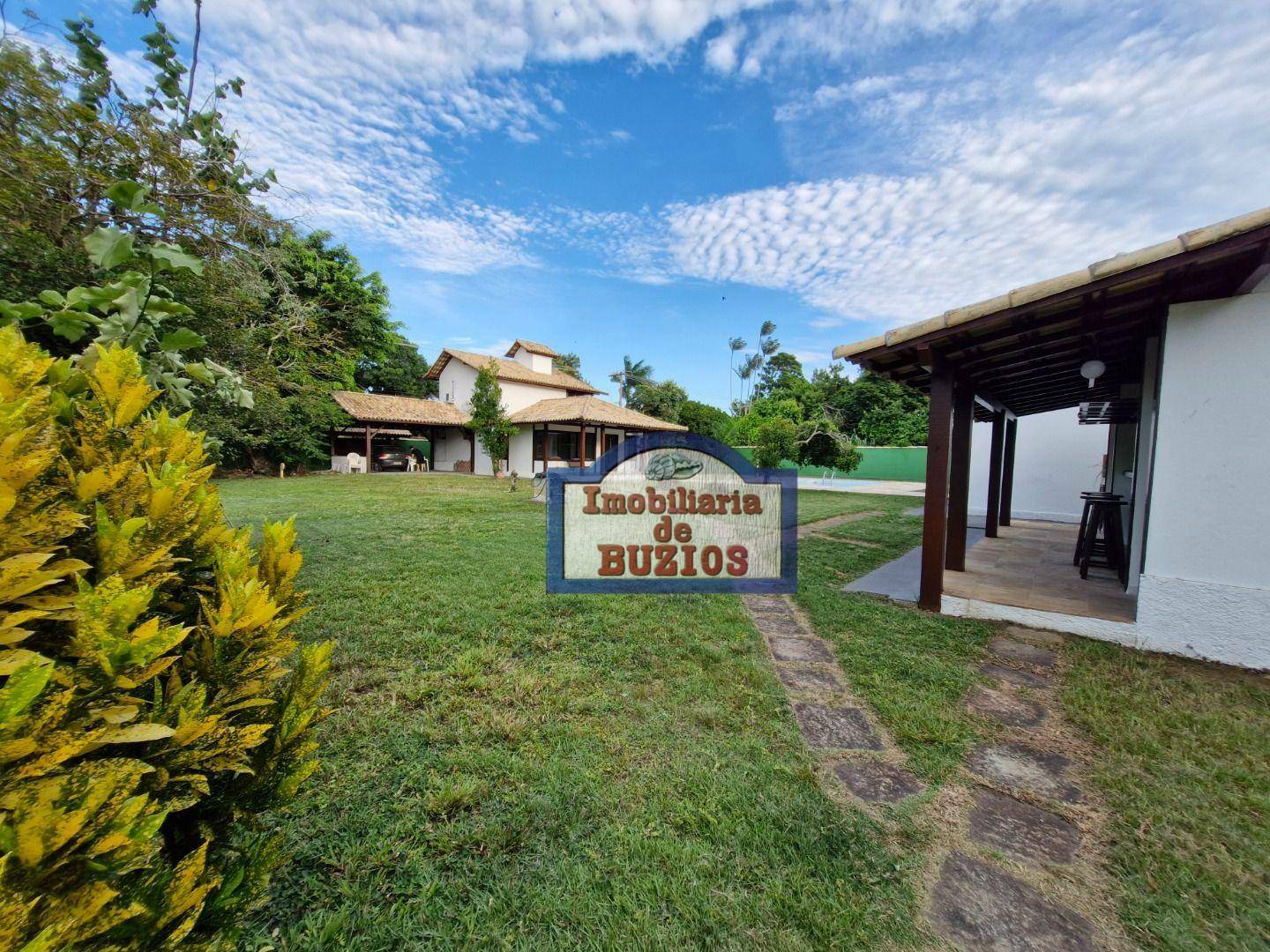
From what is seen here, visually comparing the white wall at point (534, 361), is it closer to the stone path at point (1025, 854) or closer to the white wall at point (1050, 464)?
the white wall at point (1050, 464)

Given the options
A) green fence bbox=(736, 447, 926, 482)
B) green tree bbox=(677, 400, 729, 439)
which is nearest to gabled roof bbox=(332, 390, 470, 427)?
green fence bbox=(736, 447, 926, 482)

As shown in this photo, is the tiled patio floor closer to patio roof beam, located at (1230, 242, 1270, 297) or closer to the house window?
patio roof beam, located at (1230, 242, 1270, 297)

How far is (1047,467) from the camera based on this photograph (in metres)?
10.8

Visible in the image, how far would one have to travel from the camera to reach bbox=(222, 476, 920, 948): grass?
1.57 meters

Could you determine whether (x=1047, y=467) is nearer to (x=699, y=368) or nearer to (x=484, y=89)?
(x=484, y=89)

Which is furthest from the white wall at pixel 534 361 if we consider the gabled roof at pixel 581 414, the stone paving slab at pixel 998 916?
the stone paving slab at pixel 998 916

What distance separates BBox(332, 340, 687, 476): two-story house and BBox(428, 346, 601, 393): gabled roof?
5 cm

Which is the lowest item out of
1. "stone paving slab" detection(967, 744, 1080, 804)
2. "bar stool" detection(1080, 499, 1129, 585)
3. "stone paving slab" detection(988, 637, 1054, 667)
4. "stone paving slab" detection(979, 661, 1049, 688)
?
"stone paving slab" detection(967, 744, 1080, 804)

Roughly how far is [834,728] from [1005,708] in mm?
1207

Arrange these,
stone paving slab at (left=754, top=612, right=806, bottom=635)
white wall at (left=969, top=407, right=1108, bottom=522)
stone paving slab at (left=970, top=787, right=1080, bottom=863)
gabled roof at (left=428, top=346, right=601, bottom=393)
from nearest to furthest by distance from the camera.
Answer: stone paving slab at (left=970, top=787, right=1080, bottom=863) → stone paving slab at (left=754, top=612, right=806, bottom=635) → white wall at (left=969, top=407, right=1108, bottom=522) → gabled roof at (left=428, top=346, right=601, bottom=393)

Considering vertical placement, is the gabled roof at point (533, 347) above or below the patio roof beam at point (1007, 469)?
above

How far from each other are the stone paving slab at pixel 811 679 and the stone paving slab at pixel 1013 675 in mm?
1129

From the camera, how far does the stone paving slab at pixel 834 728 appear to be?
2613mm

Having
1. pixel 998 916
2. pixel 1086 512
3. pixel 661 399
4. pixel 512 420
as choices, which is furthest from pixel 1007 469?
pixel 661 399
